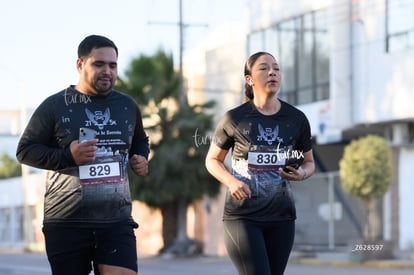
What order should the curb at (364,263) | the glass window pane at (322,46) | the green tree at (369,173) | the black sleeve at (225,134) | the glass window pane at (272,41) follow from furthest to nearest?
the glass window pane at (272,41)
the glass window pane at (322,46)
the green tree at (369,173)
the curb at (364,263)
the black sleeve at (225,134)

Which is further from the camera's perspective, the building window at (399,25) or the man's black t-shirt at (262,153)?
the building window at (399,25)

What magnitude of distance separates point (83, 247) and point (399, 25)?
23662 millimetres

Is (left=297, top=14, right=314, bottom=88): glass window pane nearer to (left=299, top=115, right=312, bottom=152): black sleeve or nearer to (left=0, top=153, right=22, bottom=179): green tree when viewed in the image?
(left=299, top=115, right=312, bottom=152): black sleeve

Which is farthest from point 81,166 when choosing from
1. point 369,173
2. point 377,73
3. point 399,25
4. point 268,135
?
point 377,73

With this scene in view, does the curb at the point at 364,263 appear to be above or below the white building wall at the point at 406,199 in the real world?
below

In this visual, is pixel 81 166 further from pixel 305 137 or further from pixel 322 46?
pixel 322 46

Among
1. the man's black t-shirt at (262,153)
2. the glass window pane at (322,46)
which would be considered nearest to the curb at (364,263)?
the glass window pane at (322,46)

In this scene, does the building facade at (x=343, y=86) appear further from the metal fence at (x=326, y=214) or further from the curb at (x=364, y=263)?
the curb at (x=364, y=263)

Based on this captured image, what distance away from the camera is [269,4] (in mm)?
35188

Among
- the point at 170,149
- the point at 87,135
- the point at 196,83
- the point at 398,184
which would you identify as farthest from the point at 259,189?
the point at 196,83

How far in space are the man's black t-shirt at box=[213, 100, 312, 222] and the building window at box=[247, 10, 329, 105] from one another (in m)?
25.2

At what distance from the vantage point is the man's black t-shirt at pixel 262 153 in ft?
21.8

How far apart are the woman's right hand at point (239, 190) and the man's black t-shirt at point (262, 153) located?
0.08 meters

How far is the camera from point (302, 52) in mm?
33031
